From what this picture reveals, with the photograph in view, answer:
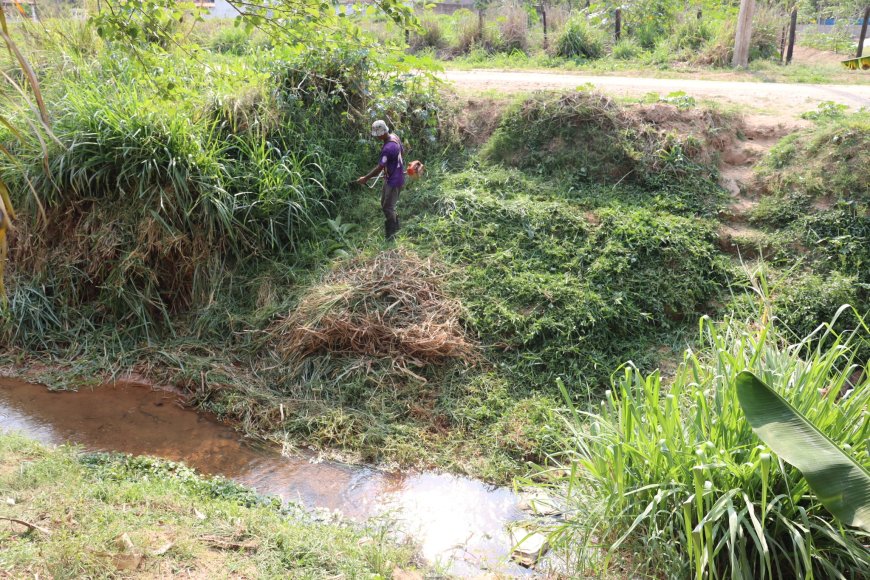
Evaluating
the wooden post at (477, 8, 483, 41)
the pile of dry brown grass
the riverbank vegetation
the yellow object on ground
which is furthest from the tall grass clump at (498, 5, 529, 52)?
the yellow object on ground

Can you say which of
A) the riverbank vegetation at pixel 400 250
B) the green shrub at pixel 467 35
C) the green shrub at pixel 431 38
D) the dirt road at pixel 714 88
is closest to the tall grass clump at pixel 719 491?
the riverbank vegetation at pixel 400 250

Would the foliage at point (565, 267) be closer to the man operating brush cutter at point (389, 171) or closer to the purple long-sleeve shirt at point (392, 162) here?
the man operating brush cutter at point (389, 171)

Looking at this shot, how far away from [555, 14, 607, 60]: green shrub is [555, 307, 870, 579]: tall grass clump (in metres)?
10.7

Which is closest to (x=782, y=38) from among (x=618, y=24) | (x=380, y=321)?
(x=618, y=24)

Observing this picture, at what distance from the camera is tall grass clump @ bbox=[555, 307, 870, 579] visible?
322cm

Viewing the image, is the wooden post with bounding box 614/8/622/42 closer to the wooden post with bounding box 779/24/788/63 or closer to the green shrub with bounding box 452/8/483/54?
the green shrub with bounding box 452/8/483/54

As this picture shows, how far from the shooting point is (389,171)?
746 centimetres

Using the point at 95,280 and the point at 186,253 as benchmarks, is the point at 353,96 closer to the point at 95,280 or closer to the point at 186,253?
the point at 186,253

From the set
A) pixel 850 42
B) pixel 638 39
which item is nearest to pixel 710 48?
pixel 638 39

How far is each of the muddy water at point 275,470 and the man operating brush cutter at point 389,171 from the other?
2795 millimetres

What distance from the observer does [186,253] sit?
720 cm

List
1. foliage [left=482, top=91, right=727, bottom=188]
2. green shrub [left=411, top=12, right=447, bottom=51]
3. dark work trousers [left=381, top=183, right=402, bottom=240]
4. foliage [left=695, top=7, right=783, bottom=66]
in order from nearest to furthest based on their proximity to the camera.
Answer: dark work trousers [left=381, top=183, right=402, bottom=240] < foliage [left=482, top=91, right=727, bottom=188] < foliage [left=695, top=7, right=783, bottom=66] < green shrub [left=411, top=12, right=447, bottom=51]

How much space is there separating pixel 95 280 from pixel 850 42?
1441 cm

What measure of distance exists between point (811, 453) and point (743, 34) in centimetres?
1038
